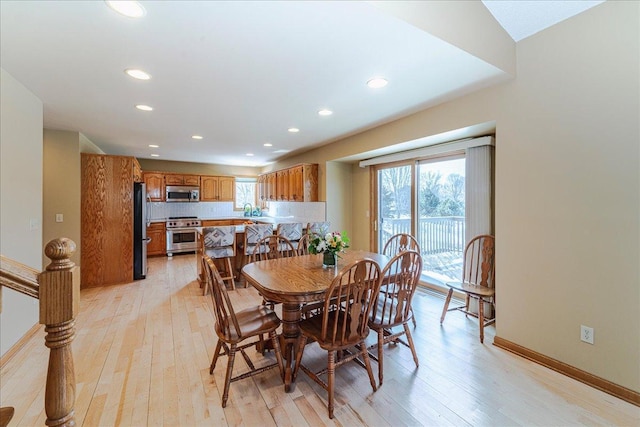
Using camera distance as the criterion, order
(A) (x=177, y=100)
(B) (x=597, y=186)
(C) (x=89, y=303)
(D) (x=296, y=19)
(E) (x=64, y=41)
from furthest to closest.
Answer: (C) (x=89, y=303)
(A) (x=177, y=100)
(B) (x=597, y=186)
(E) (x=64, y=41)
(D) (x=296, y=19)

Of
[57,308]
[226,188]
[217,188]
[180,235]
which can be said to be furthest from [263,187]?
[57,308]

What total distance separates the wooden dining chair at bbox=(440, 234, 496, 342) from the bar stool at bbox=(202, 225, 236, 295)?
305 cm

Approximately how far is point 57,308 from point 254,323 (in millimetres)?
1391

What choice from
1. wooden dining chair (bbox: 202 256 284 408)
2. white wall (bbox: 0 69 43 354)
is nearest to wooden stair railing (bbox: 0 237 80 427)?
wooden dining chair (bbox: 202 256 284 408)

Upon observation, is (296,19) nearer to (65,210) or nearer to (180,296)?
(180,296)

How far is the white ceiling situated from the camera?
5.38 feet

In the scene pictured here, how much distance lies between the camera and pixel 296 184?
569cm

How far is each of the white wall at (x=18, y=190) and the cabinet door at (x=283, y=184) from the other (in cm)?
387

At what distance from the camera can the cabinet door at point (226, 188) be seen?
7.85 meters

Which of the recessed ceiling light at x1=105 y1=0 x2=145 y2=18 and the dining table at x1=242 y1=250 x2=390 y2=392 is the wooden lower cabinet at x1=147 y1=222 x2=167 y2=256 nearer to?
the dining table at x1=242 y1=250 x2=390 y2=392

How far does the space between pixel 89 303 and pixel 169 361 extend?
218 centimetres

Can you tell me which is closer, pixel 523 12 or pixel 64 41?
pixel 64 41

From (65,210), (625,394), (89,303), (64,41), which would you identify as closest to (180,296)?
(89,303)

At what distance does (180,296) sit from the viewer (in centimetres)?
396
